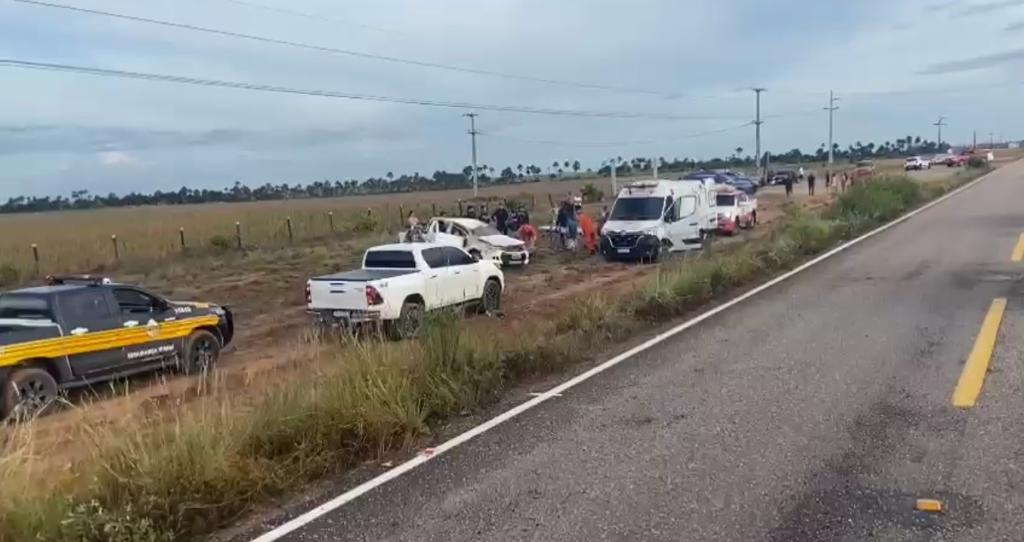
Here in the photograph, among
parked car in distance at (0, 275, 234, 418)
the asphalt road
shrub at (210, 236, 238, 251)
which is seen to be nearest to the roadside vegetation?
the asphalt road

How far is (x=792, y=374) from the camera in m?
8.89

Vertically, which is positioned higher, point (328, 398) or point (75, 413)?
point (328, 398)

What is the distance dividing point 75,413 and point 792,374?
304 inches

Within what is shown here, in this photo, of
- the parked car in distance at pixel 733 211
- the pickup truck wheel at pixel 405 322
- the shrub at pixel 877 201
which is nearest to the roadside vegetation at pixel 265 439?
the pickup truck wheel at pixel 405 322

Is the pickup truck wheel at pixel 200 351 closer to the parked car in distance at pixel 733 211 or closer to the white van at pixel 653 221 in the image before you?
the white van at pixel 653 221

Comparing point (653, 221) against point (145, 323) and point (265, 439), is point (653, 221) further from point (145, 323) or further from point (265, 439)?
point (265, 439)

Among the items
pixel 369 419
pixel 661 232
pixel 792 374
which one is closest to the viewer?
pixel 369 419

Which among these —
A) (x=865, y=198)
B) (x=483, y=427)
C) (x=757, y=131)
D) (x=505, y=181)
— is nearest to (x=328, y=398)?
(x=483, y=427)

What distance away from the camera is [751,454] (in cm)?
634

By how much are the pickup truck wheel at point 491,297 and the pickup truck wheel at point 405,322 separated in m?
2.40

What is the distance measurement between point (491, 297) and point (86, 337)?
27.0ft

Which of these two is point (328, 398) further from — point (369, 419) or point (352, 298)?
point (352, 298)

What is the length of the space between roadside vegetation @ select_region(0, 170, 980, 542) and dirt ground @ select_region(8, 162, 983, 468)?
911 millimetres

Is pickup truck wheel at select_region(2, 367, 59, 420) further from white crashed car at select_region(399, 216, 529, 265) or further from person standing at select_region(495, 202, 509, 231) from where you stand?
person standing at select_region(495, 202, 509, 231)
